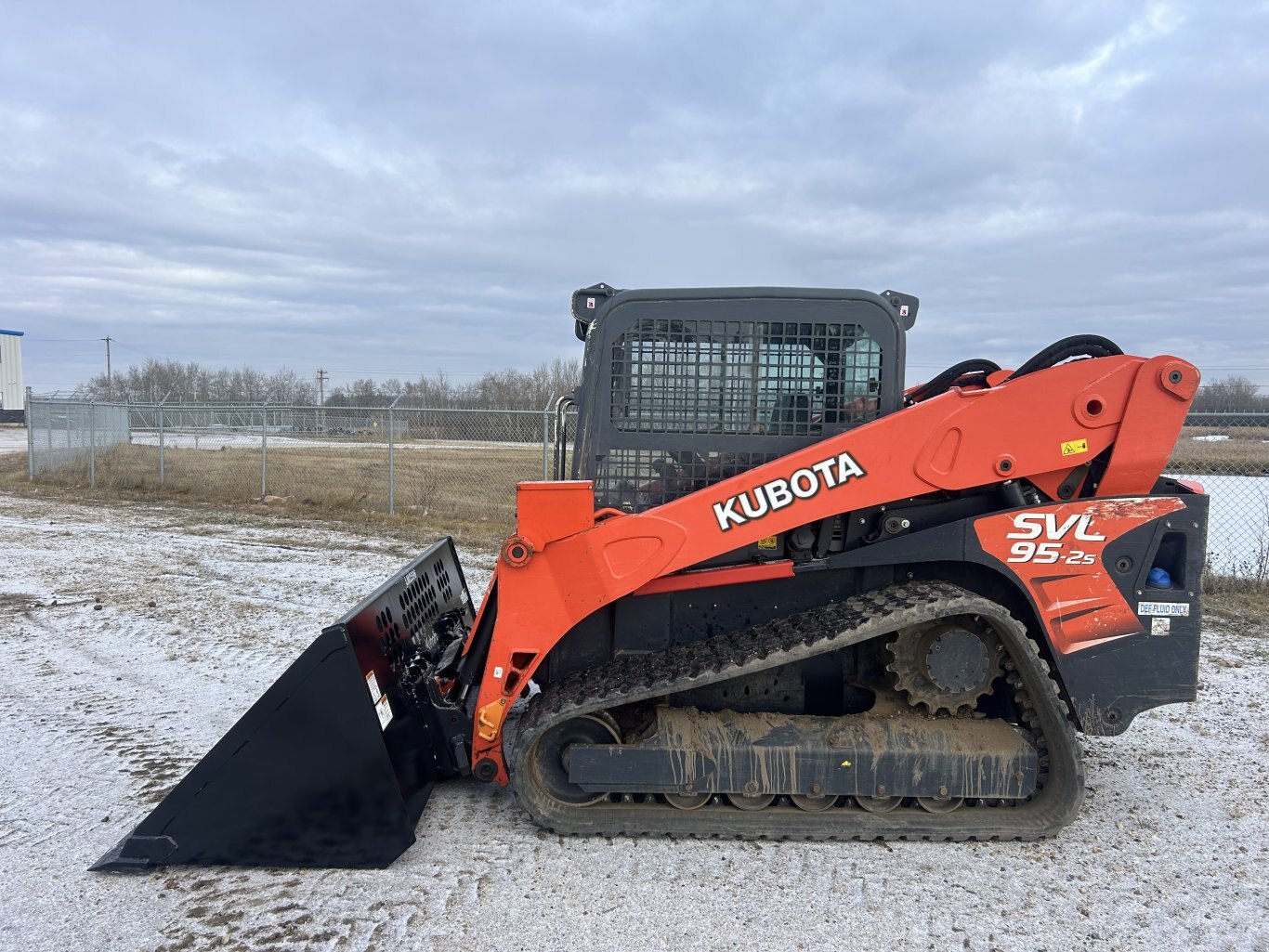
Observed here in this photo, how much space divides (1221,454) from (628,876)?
12.0 metres

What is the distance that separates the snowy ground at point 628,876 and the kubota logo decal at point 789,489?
1366 millimetres

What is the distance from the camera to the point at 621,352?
12.1 feet

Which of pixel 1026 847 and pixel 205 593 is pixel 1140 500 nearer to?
pixel 1026 847

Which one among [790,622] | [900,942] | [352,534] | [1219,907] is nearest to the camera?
[900,942]

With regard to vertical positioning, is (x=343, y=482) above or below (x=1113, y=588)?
below

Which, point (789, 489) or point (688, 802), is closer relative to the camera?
Answer: point (789, 489)

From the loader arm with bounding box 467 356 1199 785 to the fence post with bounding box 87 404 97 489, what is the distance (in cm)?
1662

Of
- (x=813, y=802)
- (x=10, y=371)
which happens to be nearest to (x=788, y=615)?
(x=813, y=802)

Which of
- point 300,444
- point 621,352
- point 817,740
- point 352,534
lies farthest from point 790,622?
point 300,444

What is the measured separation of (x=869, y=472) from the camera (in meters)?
3.34

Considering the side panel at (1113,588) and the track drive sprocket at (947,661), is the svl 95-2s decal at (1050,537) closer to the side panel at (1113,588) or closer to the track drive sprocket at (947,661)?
the side panel at (1113,588)

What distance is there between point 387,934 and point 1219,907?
9.66 feet

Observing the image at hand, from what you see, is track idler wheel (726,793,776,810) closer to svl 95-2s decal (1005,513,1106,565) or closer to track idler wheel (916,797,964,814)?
track idler wheel (916,797,964,814)

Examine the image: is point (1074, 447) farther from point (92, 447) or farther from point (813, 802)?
point (92, 447)
